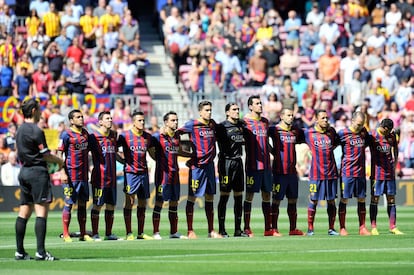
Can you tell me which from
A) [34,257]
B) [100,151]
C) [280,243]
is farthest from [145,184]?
[34,257]

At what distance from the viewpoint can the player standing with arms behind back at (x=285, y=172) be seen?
21.8 meters

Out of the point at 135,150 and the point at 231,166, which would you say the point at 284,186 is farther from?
the point at 135,150

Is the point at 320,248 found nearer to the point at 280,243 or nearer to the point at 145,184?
the point at 280,243

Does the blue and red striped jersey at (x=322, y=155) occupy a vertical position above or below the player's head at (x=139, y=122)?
below

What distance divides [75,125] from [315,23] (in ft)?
64.8

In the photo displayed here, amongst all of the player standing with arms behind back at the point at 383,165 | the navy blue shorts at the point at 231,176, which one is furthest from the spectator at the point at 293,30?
the navy blue shorts at the point at 231,176

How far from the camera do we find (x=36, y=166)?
1655 centimetres

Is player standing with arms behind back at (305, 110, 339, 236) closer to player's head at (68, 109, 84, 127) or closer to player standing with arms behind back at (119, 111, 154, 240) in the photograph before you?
player standing with arms behind back at (119, 111, 154, 240)

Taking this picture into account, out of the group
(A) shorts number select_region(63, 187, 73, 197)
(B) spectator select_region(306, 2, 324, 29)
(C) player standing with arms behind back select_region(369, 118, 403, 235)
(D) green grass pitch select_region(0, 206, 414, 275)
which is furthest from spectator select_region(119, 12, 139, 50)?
(A) shorts number select_region(63, 187, 73, 197)

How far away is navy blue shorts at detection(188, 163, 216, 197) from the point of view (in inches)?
848

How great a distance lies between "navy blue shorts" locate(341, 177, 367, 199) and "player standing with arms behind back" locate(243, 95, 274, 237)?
1.32m

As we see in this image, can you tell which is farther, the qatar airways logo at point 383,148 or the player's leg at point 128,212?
the qatar airways logo at point 383,148

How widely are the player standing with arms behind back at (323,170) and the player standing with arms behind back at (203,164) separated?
67.0 inches

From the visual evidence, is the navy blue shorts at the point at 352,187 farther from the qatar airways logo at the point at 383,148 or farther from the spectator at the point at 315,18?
the spectator at the point at 315,18
